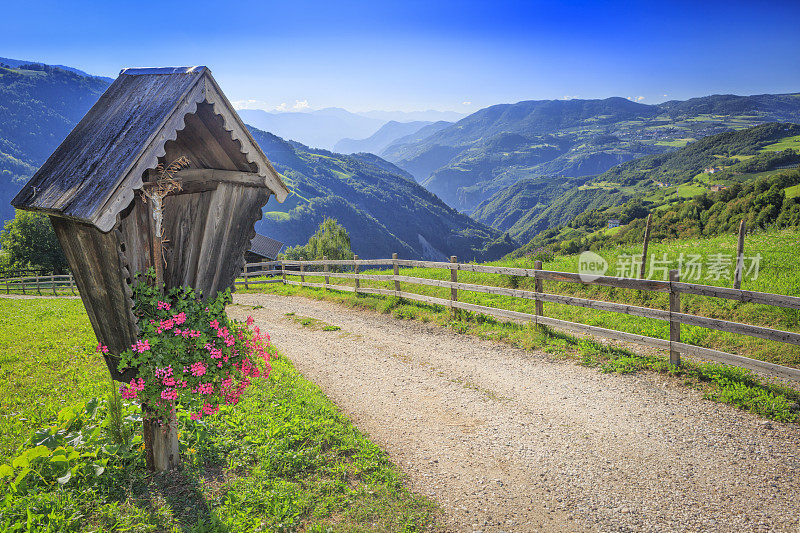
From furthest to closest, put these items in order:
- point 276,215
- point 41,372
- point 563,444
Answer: point 276,215 → point 41,372 → point 563,444

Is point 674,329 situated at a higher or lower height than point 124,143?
lower

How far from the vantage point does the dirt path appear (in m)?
4.12

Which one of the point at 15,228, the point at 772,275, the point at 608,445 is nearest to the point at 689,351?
the point at 608,445

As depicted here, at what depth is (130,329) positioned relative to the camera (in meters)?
3.80

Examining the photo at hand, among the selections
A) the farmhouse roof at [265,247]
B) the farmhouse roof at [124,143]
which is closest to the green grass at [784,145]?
the farmhouse roof at [265,247]

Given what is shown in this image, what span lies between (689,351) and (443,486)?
16.5ft

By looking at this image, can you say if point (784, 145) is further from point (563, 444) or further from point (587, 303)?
point (563, 444)

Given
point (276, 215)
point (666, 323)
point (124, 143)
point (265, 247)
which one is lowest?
point (666, 323)

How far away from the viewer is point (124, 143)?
374cm

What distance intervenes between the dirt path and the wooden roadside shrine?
3105 millimetres

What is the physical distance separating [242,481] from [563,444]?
383 centimetres

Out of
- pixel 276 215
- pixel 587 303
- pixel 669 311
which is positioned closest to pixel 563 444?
pixel 669 311

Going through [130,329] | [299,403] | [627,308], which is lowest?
[299,403]

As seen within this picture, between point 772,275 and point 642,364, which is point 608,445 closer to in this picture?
point 642,364
